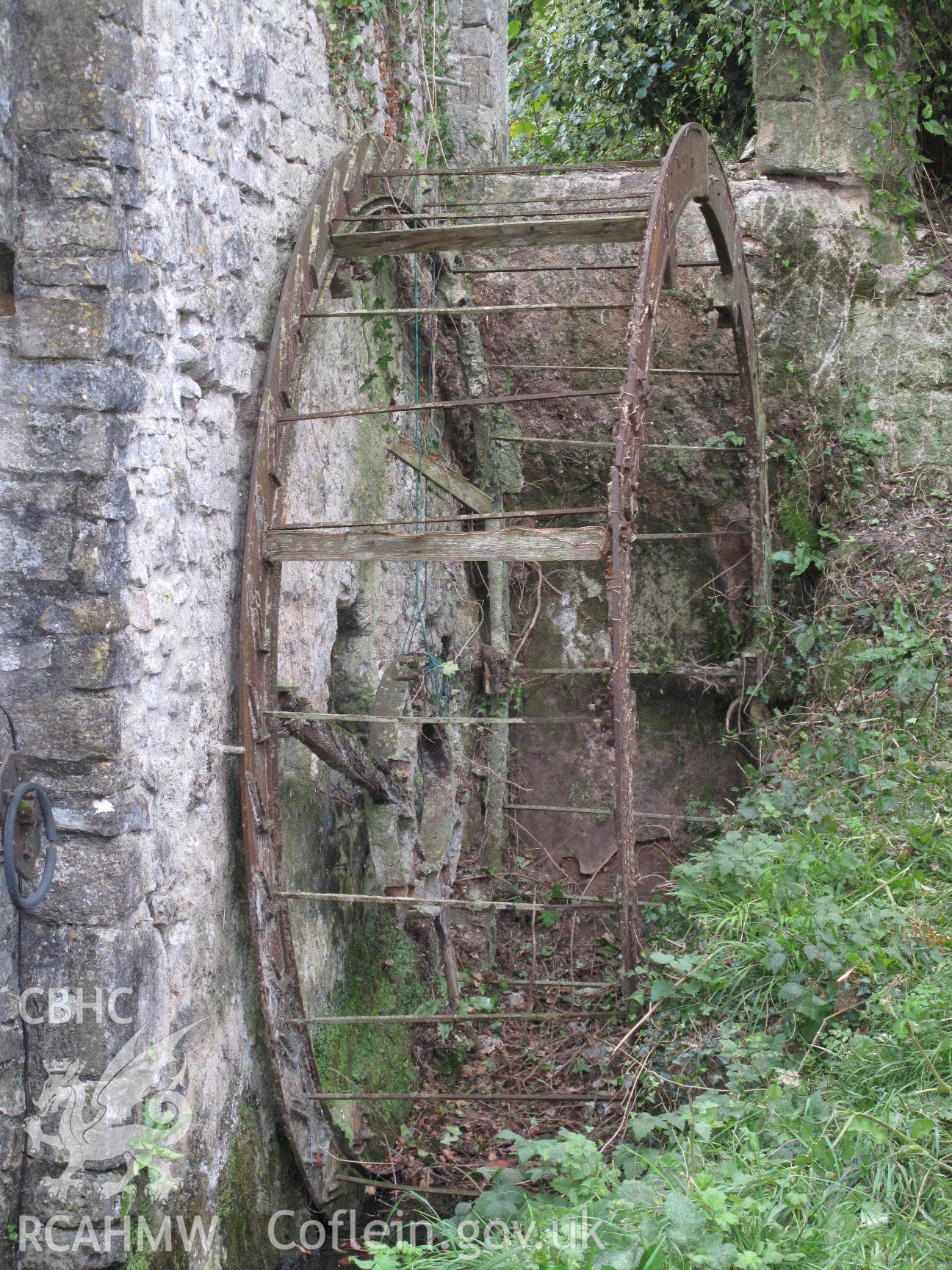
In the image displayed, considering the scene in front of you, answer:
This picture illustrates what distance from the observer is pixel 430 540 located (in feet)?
12.6

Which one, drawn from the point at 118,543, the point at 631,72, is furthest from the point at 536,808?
the point at 631,72

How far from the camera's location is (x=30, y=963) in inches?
124

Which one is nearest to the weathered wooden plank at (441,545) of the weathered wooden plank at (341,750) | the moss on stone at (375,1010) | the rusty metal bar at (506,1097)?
the weathered wooden plank at (341,750)

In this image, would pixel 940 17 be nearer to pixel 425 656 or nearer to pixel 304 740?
pixel 425 656

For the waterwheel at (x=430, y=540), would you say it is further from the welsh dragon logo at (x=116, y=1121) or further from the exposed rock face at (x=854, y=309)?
the welsh dragon logo at (x=116, y=1121)

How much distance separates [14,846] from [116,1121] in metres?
0.79

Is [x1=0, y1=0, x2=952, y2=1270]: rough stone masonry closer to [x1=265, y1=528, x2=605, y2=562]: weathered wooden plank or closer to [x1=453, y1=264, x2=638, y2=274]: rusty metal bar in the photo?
[x1=265, y1=528, x2=605, y2=562]: weathered wooden plank

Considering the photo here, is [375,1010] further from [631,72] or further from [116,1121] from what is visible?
[631,72]

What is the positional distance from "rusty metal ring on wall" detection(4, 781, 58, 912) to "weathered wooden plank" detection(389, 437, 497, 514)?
278 cm

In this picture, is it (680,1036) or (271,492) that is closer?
(680,1036)

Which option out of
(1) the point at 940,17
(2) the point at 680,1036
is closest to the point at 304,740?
(2) the point at 680,1036

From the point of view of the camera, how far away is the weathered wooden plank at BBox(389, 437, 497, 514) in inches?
219

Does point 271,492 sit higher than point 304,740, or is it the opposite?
point 271,492

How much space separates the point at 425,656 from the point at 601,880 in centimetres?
187
